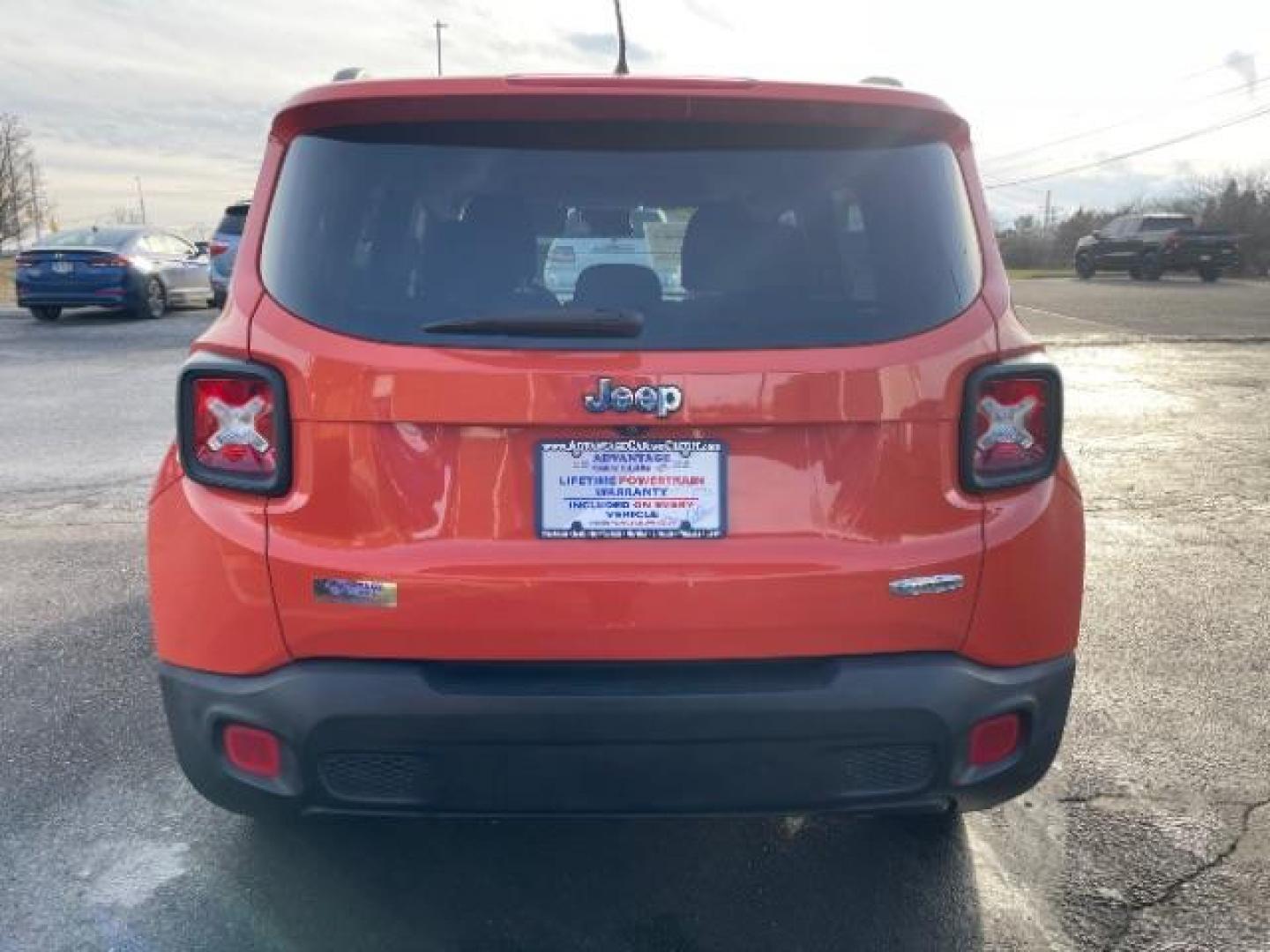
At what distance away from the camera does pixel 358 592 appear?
7.13ft

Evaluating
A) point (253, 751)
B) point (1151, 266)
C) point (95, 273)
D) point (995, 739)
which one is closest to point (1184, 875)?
point (995, 739)

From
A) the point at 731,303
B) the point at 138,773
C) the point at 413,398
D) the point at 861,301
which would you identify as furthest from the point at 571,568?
the point at 138,773

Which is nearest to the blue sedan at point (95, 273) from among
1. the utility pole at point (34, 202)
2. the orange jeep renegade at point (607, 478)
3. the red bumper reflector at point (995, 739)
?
the orange jeep renegade at point (607, 478)

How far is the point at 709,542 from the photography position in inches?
86.0

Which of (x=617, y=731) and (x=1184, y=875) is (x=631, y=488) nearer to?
(x=617, y=731)

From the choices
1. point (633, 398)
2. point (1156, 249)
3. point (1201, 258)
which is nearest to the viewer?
point (633, 398)

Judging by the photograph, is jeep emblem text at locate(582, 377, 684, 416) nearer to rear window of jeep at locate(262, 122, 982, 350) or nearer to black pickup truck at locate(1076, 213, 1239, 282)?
rear window of jeep at locate(262, 122, 982, 350)

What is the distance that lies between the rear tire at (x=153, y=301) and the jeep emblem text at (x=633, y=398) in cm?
1678

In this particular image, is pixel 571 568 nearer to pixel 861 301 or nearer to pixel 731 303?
pixel 731 303

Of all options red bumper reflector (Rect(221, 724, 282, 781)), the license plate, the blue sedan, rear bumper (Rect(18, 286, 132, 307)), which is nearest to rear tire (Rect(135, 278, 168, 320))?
the blue sedan

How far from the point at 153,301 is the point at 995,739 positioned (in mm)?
17409

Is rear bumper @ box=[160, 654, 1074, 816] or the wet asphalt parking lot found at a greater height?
rear bumper @ box=[160, 654, 1074, 816]

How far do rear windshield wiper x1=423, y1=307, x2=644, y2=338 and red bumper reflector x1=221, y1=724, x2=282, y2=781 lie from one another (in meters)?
0.90

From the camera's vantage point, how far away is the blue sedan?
16.5 metres
